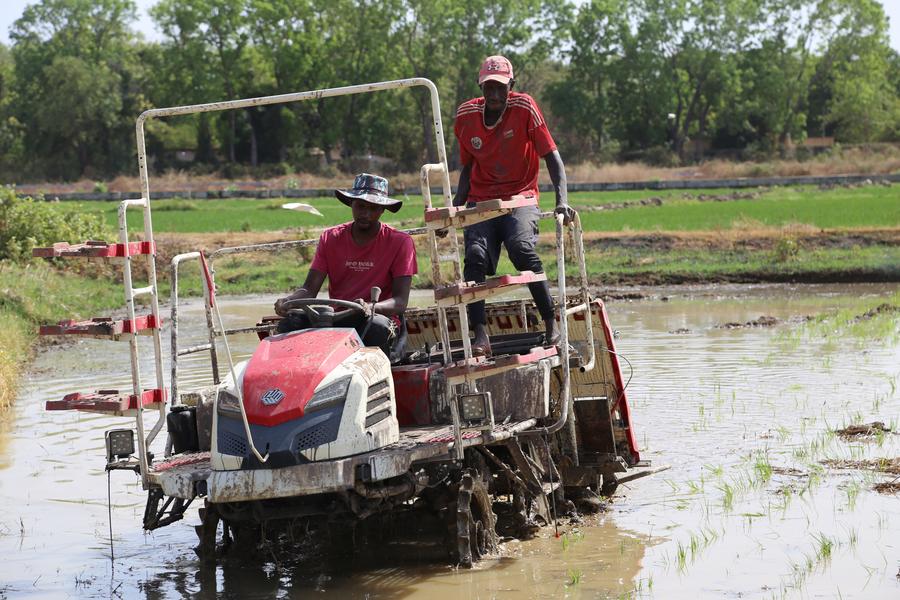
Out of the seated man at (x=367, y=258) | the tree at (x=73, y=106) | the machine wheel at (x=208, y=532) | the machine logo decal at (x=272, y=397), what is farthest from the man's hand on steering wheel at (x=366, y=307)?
the tree at (x=73, y=106)

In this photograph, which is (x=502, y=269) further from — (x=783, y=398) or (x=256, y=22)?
(x=256, y=22)

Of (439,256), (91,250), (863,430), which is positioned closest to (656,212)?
(863,430)

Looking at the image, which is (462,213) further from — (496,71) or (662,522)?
(662,522)

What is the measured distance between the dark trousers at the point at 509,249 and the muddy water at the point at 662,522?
143cm

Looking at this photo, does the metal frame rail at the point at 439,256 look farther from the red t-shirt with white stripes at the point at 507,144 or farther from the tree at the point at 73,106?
the tree at the point at 73,106

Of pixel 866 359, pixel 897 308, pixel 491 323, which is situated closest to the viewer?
pixel 491 323

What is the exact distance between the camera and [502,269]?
1009 inches

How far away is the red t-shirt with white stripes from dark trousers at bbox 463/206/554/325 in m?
0.18

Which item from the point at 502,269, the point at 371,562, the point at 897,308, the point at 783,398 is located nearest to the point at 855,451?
the point at 783,398

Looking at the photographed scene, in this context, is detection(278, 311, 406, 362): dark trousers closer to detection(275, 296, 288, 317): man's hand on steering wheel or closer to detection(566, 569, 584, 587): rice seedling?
detection(275, 296, 288, 317): man's hand on steering wheel

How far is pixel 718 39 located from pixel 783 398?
71587mm

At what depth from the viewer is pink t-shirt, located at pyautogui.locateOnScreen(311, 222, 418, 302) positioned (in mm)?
7668

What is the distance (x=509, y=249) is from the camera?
786cm

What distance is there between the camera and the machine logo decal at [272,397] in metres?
6.43
